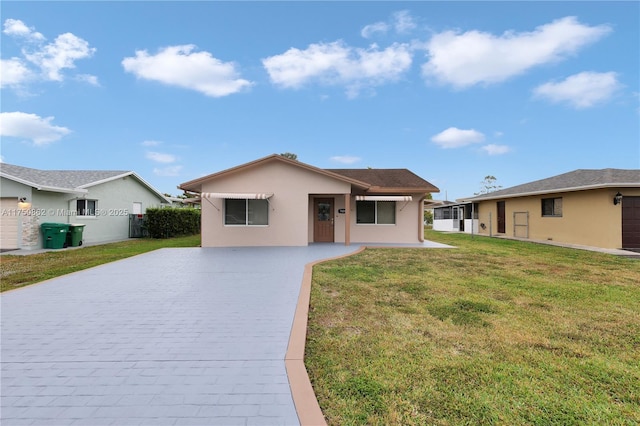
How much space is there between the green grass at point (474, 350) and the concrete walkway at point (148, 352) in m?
0.72

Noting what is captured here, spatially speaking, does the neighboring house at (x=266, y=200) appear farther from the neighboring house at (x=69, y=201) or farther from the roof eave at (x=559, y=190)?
the roof eave at (x=559, y=190)

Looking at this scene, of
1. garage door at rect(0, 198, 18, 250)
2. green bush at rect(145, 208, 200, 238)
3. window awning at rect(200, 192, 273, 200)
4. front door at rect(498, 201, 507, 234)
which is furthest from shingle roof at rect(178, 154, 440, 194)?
front door at rect(498, 201, 507, 234)

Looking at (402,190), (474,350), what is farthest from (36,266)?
(402,190)

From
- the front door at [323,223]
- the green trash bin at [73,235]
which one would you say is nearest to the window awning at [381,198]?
the front door at [323,223]

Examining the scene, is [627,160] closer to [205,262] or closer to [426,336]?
[426,336]

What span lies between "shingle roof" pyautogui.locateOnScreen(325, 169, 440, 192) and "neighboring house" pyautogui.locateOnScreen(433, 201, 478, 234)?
1149cm

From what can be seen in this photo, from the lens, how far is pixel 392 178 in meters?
18.0

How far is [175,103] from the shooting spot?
2256cm

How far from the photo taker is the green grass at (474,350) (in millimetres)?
2682

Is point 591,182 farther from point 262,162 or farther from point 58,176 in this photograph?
point 58,176

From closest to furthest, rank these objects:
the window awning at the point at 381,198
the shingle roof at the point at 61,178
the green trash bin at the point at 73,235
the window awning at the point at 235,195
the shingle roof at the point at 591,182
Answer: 1. the window awning at the point at 235,195
2. the shingle roof at the point at 591,182
3. the shingle roof at the point at 61,178
4. the window awning at the point at 381,198
5. the green trash bin at the point at 73,235

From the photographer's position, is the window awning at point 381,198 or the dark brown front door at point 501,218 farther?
the dark brown front door at point 501,218

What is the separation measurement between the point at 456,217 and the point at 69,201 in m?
36.2

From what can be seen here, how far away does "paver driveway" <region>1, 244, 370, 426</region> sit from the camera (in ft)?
8.74
